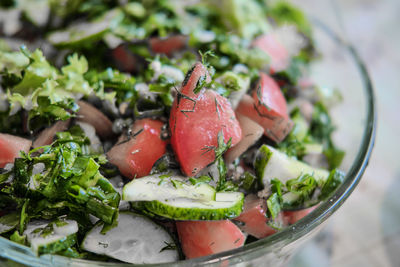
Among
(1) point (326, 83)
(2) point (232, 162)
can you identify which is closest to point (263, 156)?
(2) point (232, 162)

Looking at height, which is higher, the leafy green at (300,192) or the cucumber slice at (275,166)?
the cucumber slice at (275,166)

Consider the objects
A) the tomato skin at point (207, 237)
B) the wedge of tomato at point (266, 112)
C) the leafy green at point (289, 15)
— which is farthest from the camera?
the leafy green at point (289, 15)

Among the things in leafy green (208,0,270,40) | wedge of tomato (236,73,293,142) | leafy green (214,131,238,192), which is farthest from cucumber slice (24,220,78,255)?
leafy green (208,0,270,40)

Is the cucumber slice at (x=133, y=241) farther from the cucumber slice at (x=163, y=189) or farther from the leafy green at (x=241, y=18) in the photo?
the leafy green at (x=241, y=18)

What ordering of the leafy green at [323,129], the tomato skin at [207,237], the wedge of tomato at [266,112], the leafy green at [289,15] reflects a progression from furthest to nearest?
the leafy green at [289,15], the leafy green at [323,129], the wedge of tomato at [266,112], the tomato skin at [207,237]

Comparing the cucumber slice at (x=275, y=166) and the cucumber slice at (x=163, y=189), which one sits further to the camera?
the cucumber slice at (x=275, y=166)

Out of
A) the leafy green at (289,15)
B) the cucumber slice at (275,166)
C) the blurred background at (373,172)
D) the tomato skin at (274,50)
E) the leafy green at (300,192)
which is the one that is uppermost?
the leafy green at (289,15)

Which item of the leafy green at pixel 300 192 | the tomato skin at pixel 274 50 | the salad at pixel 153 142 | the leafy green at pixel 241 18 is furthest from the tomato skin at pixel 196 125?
the leafy green at pixel 241 18

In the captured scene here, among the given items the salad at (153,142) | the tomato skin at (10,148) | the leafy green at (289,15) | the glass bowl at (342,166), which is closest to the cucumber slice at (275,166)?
the salad at (153,142)

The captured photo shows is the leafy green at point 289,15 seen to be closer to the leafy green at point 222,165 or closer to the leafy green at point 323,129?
the leafy green at point 323,129

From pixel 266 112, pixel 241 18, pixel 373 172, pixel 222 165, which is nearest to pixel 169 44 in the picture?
pixel 241 18
